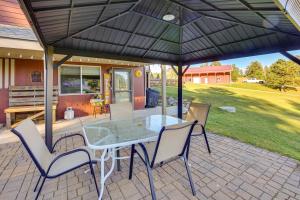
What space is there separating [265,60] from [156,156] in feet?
120

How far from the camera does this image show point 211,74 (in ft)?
95.5

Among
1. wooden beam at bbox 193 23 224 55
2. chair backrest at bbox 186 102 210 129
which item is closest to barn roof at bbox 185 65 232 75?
wooden beam at bbox 193 23 224 55

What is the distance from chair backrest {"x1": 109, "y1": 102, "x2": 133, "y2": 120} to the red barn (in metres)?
27.1

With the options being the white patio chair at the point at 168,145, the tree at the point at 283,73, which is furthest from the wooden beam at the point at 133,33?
the tree at the point at 283,73

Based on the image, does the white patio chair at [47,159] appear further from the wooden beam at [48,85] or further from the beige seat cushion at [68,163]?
the wooden beam at [48,85]

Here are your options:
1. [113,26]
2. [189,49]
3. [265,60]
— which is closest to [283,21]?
[189,49]

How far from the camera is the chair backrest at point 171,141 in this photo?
203cm

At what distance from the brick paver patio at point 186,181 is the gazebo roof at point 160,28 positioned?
230cm

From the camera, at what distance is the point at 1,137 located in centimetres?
450

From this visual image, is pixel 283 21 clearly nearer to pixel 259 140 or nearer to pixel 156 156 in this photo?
pixel 156 156

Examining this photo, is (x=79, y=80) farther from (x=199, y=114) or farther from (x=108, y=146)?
(x=108, y=146)

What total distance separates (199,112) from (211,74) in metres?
27.4

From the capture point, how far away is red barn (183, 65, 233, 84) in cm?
2747

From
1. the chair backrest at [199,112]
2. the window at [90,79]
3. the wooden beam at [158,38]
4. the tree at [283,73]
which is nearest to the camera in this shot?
the chair backrest at [199,112]
